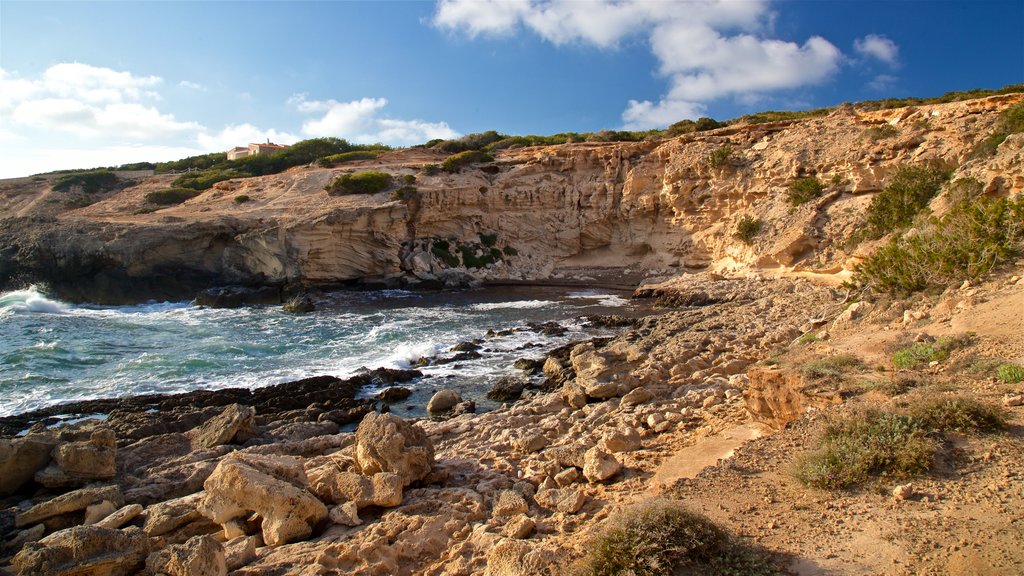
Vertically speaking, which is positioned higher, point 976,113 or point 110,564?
point 976,113

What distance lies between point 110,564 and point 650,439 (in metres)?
5.98

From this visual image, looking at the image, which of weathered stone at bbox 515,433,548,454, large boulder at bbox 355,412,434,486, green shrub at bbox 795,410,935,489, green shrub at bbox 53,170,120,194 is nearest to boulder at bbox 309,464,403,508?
large boulder at bbox 355,412,434,486

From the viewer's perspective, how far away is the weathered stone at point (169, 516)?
20.0ft

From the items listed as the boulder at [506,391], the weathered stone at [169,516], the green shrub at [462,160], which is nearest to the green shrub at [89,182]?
the green shrub at [462,160]

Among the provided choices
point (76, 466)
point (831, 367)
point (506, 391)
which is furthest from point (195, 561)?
point (506, 391)

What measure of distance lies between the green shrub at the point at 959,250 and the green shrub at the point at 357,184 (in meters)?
26.4

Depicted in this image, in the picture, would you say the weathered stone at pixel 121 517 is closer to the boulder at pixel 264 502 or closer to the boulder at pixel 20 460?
the boulder at pixel 264 502

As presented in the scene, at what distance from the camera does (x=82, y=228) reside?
26.2 metres

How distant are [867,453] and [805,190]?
22.9 m

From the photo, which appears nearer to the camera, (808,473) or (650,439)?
(808,473)

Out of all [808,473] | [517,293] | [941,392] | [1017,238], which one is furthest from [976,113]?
[808,473]

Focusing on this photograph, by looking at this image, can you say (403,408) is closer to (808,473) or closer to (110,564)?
(110,564)

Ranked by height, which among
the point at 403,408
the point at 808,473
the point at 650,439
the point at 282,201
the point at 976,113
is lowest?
the point at 403,408

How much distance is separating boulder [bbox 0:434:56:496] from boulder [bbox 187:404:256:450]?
1955 mm
